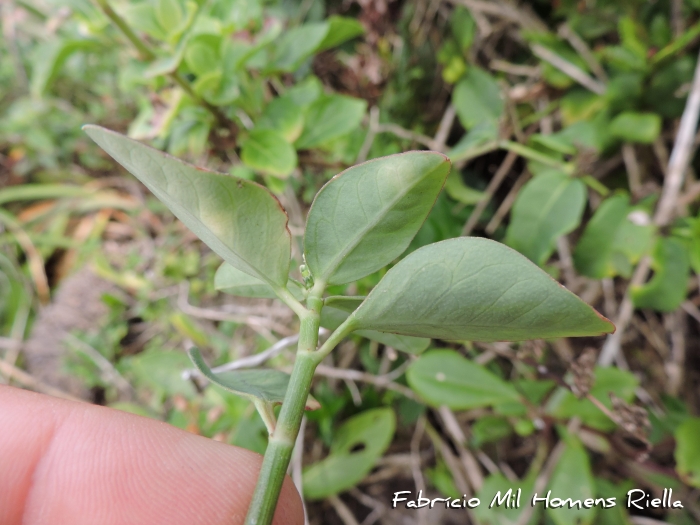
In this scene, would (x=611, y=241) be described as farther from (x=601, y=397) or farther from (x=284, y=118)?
(x=284, y=118)

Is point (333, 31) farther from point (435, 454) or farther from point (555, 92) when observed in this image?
point (435, 454)

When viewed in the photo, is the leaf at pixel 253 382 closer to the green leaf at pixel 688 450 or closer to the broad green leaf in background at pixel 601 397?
the broad green leaf in background at pixel 601 397

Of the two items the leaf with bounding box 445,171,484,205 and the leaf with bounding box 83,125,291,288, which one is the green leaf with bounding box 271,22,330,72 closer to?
the leaf with bounding box 445,171,484,205

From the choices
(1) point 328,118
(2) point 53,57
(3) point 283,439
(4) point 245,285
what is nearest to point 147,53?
(2) point 53,57

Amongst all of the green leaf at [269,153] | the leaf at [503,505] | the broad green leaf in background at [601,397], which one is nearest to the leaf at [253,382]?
the green leaf at [269,153]

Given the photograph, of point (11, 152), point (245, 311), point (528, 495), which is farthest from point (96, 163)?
point (528, 495)
